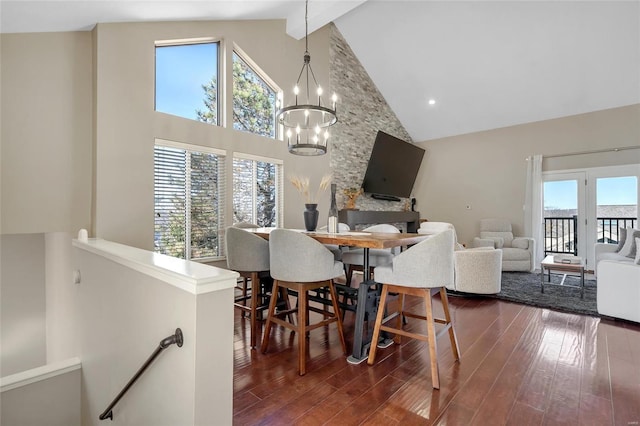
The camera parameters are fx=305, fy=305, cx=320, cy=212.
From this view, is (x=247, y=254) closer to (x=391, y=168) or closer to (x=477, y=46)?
(x=391, y=168)

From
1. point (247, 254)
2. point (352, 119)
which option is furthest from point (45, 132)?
point (352, 119)

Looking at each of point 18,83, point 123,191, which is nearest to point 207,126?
point 123,191

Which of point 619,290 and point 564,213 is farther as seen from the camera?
point 564,213

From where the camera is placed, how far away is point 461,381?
207 centimetres

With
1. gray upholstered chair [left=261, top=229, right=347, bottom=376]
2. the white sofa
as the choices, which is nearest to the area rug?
the white sofa

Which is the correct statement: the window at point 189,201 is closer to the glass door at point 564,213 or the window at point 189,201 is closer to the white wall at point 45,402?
the white wall at point 45,402

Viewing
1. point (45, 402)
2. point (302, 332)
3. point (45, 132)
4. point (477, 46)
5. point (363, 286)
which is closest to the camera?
point (302, 332)

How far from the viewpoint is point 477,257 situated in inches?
156

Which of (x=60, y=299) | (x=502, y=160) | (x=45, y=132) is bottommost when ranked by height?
(x=60, y=299)

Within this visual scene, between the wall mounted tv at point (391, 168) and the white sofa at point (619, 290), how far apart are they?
13.4 ft

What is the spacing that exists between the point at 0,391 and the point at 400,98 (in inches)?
304

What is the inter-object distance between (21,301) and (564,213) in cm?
914

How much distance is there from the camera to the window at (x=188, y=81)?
150 inches

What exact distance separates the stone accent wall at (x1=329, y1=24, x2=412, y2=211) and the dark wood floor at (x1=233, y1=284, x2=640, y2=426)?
3.78 m
